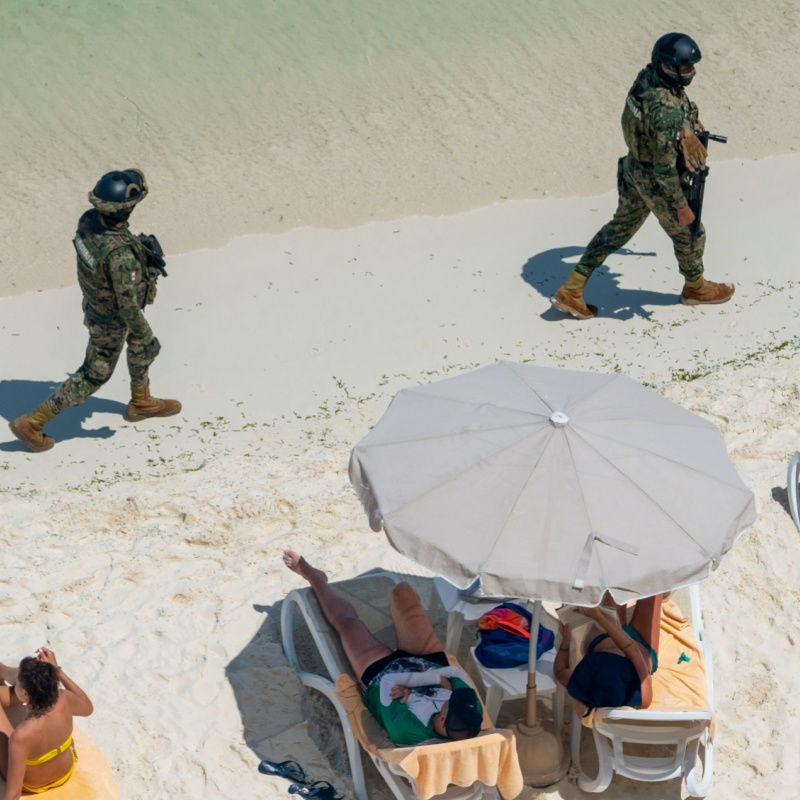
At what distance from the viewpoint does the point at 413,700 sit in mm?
5344

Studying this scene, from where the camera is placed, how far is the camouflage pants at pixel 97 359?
8016 mm

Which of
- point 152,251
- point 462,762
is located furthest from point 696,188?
point 462,762

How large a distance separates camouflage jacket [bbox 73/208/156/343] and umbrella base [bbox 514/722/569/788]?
3.62 metres

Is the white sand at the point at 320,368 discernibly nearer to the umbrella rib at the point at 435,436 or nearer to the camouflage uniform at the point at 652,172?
the camouflage uniform at the point at 652,172

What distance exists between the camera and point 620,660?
548cm

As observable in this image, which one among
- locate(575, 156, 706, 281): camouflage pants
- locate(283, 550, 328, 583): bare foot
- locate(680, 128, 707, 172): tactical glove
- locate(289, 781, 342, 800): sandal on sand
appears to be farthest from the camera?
locate(575, 156, 706, 281): camouflage pants

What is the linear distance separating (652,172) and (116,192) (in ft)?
12.3

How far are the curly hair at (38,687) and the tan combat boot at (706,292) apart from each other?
623cm

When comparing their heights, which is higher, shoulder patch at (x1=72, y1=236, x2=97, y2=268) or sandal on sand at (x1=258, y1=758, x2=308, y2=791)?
shoulder patch at (x1=72, y1=236, x2=97, y2=268)

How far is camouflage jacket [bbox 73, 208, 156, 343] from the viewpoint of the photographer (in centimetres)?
768

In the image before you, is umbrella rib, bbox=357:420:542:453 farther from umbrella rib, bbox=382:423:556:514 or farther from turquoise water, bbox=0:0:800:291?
turquoise water, bbox=0:0:800:291

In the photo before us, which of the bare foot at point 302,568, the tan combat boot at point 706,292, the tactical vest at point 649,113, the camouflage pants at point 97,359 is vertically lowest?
the bare foot at point 302,568

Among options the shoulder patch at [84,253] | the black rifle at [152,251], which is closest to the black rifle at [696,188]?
the black rifle at [152,251]

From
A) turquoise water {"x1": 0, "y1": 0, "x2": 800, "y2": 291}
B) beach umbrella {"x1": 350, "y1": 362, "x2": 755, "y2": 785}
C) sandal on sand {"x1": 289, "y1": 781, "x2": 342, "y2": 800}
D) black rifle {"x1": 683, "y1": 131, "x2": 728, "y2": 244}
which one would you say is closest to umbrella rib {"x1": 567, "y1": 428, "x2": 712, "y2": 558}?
beach umbrella {"x1": 350, "y1": 362, "x2": 755, "y2": 785}
